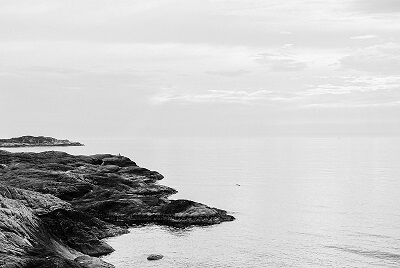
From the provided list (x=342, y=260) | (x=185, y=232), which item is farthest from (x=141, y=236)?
(x=342, y=260)

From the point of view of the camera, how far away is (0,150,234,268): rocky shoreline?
36938 millimetres

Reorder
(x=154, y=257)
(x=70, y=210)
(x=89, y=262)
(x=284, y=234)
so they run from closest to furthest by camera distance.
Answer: (x=89, y=262)
(x=154, y=257)
(x=70, y=210)
(x=284, y=234)

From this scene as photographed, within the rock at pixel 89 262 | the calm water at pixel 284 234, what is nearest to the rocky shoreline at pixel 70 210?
the rock at pixel 89 262

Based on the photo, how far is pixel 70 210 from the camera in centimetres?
5500

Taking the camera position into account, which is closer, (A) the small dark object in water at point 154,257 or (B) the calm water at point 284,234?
(A) the small dark object in water at point 154,257

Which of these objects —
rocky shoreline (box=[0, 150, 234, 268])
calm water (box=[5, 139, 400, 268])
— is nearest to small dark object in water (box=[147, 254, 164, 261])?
calm water (box=[5, 139, 400, 268])

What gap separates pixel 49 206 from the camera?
5616 centimetres

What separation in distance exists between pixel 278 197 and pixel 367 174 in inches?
2536

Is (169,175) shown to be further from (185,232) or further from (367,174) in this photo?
(185,232)

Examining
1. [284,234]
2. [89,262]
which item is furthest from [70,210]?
[284,234]

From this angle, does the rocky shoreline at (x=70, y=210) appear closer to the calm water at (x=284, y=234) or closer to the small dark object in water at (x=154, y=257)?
the calm water at (x=284, y=234)

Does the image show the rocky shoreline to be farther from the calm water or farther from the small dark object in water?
the small dark object in water

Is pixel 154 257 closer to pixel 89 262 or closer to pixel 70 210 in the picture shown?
pixel 89 262

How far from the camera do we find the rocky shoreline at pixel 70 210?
3694 centimetres
